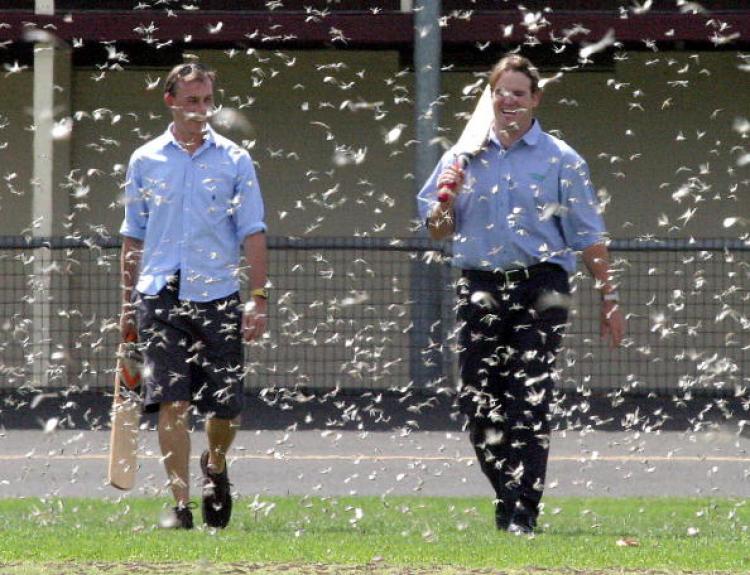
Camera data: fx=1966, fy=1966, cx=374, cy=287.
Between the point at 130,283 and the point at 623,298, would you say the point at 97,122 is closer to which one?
the point at 623,298

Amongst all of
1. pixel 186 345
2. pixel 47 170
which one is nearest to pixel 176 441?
pixel 186 345

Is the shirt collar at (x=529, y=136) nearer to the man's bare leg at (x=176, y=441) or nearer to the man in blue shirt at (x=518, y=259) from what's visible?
the man in blue shirt at (x=518, y=259)

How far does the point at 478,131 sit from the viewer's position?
26.1 feet

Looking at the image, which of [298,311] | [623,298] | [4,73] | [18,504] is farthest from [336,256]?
[18,504]

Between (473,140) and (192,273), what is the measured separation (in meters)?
1.25

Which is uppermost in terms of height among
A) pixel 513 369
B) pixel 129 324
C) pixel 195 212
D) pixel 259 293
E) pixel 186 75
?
pixel 186 75

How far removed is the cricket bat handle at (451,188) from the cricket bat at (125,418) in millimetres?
1428

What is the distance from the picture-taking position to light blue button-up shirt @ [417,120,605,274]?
7.84 meters

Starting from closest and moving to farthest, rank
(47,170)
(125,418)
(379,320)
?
(125,418) → (379,320) → (47,170)

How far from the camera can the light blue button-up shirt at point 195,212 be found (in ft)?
25.9

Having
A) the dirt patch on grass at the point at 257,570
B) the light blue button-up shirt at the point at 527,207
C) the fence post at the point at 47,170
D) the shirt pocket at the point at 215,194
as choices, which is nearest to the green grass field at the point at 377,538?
the dirt patch on grass at the point at 257,570

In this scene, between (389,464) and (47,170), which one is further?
(47,170)

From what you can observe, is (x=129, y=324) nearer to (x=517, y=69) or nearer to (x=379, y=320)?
(x=517, y=69)

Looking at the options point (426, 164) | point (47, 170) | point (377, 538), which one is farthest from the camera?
point (47, 170)
